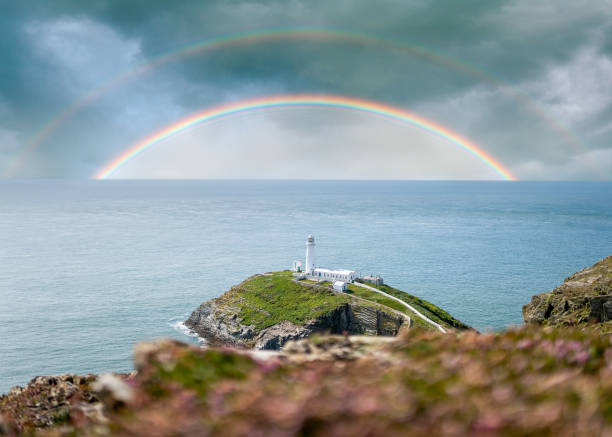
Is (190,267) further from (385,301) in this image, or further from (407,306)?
(407,306)

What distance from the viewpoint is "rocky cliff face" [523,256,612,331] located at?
39.1 m

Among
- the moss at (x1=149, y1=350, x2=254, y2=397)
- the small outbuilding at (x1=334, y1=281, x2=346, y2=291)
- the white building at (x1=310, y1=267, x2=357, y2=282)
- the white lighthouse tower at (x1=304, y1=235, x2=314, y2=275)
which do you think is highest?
the moss at (x1=149, y1=350, x2=254, y2=397)

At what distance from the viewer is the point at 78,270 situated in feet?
360

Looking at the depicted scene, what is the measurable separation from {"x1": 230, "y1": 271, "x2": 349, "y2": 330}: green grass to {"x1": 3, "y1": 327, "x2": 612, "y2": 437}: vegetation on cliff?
59156 mm

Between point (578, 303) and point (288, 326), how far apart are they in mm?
41224

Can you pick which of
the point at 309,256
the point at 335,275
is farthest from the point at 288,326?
the point at 309,256

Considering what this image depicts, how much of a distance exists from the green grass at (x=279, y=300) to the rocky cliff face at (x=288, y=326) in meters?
1.17

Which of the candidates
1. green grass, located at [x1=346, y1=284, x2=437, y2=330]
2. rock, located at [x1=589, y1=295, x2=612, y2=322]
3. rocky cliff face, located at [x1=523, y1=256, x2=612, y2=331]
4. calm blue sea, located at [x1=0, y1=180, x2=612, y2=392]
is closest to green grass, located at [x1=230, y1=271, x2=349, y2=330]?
green grass, located at [x1=346, y1=284, x2=437, y2=330]

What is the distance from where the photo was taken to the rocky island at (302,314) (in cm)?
6894

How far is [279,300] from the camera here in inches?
3172

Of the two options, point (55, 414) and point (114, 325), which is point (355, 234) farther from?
point (55, 414)

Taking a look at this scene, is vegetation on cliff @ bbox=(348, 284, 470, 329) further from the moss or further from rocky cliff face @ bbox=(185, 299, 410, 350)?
the moss

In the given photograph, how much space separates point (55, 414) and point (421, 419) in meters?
14.0

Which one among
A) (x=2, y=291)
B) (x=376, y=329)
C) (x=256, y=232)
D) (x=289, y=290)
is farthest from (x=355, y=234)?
(x=2, y=291)
